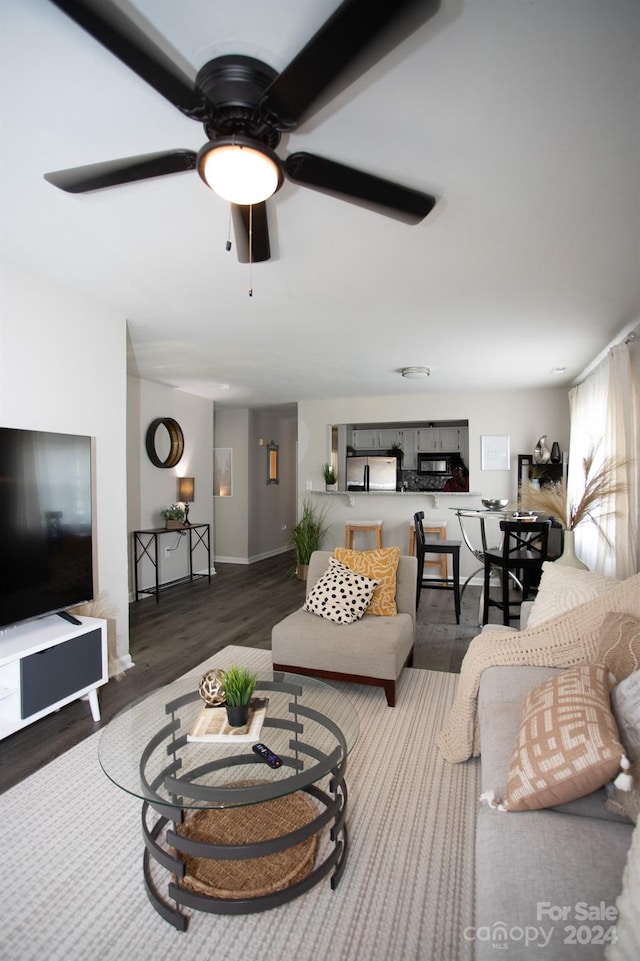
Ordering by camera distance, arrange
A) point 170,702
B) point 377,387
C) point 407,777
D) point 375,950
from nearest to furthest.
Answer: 1. point 375,950
2. point 170,702
3. point 407,777
4. point 377,387

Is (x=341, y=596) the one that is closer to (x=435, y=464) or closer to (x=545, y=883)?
(x=545, y=883)

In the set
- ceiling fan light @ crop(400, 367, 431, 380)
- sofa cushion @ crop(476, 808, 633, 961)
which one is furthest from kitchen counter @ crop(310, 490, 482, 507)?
sofa cushion @ crop(476, 808, 633, 961)

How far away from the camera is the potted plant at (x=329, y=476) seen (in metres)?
6.77

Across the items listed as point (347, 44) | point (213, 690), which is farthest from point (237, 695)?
point (347, 44)

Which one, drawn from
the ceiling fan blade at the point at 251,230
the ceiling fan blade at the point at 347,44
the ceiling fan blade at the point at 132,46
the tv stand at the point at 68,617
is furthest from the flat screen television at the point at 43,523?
the ceiling fan blade at the point at 347,44

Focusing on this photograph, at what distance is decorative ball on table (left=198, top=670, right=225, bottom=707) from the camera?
5.95ft

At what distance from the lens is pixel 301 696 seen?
6.72ft

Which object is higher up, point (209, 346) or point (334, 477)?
point (209, 346)

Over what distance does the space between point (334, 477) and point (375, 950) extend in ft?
18.5

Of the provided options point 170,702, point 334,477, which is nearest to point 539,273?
point 170,702

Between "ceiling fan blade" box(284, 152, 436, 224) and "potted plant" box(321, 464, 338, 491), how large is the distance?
5.19m

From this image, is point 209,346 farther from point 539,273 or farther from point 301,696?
point 301,696

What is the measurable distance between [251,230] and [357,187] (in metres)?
0.49

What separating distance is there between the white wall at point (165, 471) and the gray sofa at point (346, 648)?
3.04 metres
